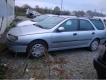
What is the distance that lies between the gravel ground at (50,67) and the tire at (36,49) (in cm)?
18

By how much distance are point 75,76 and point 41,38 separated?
189 cm

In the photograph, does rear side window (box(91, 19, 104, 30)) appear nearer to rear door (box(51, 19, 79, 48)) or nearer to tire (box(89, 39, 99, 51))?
tire (box(89, 39, 99, 51))

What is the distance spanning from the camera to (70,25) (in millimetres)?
7938

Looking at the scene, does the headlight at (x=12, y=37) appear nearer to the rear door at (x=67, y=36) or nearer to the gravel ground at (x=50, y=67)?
the gravel ground at (x=50, y=67)

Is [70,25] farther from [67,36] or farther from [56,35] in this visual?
[56,35]

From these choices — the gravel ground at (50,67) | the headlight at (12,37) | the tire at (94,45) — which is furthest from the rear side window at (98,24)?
the headlight at (12,37)

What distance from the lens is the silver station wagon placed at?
6.76m

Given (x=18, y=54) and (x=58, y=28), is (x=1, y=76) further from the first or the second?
(x=58, y=28)

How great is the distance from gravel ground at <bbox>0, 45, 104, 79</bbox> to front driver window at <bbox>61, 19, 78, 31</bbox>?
0.99 m

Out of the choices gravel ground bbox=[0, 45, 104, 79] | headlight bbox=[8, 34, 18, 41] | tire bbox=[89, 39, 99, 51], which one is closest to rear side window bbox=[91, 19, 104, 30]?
tire bbox=[89, 39, 99, 51]

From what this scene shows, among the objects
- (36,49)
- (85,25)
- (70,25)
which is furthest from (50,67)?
(85,25)

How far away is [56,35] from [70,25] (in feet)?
2.94

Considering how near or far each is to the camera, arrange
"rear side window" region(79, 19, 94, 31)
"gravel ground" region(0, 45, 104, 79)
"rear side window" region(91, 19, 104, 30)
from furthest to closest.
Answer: "rear side window" region(91, 19, 104, 30) < "rear side window" region(79, 19, 94, 31) < "gravel ground" region(0, 45, 104, 79)

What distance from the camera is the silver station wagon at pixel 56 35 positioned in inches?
266
